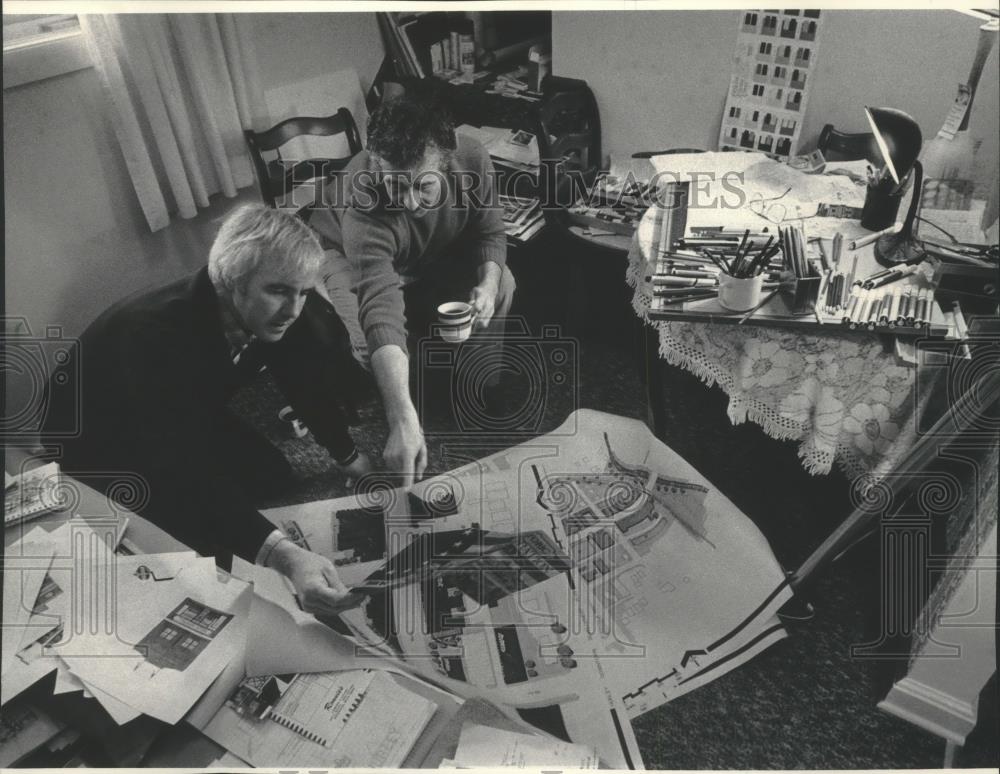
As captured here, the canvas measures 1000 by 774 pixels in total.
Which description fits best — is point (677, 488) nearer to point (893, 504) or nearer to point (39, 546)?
point (893, 504)

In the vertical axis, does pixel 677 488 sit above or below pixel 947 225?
below

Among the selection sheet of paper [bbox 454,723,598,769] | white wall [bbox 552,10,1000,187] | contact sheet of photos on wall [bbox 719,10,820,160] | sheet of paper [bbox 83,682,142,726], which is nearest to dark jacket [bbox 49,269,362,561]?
sheet of paper [bbox 83,682,142,726]

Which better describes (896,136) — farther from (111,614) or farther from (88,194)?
(111,614)

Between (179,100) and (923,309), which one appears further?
(923,309)

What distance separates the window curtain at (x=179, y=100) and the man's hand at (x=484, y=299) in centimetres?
36

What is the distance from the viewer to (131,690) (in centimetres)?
106

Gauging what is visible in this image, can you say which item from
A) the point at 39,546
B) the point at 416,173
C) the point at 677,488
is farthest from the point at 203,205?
the point at 677,488

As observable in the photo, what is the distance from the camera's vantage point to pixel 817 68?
109 centimetres

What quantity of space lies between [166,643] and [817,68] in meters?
1.29

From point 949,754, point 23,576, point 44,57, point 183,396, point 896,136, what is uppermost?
point 44,57

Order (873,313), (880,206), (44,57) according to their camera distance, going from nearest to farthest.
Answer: (44,57), (873,313), (880,206)

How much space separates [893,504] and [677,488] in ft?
1.14

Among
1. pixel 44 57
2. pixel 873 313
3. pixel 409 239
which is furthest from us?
pixel 873 313

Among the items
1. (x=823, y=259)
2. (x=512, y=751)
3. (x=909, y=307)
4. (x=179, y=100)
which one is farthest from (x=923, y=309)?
(x=179, y=100)
